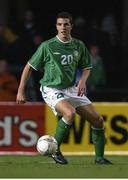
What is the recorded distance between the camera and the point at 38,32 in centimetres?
2039

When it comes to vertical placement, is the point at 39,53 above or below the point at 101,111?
above

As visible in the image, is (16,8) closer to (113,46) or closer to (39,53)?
(113,46)

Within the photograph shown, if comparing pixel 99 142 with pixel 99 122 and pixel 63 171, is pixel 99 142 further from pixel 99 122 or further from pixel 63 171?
pixel 63 171

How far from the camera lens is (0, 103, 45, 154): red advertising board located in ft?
50.5

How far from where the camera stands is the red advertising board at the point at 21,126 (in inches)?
606

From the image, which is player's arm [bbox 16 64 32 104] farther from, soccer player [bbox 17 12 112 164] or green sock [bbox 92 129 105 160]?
green sock [bbox 92 129 105 160]

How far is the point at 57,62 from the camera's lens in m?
12.1

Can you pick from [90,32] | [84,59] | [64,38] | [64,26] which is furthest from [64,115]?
[90,32]

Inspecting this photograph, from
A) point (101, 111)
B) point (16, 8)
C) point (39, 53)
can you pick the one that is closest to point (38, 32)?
point (16, 8)

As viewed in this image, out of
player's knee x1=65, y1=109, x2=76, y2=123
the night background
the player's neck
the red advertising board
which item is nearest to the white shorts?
player's knee x1=65, y1=109, x2=76, y2=123

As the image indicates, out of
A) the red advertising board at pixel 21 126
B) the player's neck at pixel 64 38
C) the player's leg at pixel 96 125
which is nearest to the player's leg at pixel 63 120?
the player's leg at pixel 96 125

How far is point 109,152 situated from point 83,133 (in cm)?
55

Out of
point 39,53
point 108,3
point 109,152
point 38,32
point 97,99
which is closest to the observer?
point 39,53

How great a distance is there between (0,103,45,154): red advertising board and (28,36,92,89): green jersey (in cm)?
339
